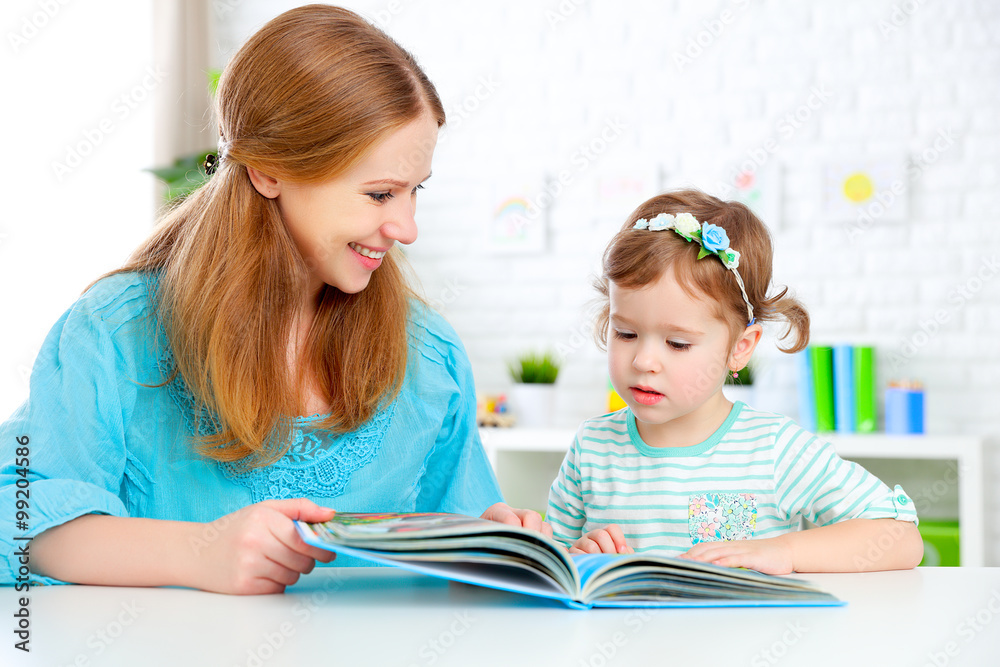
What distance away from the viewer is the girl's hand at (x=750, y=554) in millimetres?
866

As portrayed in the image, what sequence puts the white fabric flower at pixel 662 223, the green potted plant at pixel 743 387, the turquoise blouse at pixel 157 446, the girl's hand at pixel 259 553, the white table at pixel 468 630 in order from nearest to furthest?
the white table at pixel 468 630 < the girl's hand at pixel 259 553 < the turquoise blouse at pixel 157 446 < the white fabric flower at pixel 662 223 < the green potted plant at pixel 743 387

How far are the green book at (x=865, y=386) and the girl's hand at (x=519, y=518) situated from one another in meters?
2.26

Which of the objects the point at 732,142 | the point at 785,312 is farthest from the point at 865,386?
the point at 785,312

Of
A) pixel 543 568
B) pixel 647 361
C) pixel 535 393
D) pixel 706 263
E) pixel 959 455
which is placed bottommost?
pixel 959 455

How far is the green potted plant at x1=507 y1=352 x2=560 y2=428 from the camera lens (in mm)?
3291

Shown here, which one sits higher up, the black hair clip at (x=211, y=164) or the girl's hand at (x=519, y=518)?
the black hair clip at (x=211, y=164)

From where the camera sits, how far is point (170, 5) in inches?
133

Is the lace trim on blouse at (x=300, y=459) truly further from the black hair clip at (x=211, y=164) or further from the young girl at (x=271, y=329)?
the black hair clip at (x=211, y=164)

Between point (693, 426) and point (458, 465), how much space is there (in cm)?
36

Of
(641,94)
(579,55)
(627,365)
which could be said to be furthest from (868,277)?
(627,365)

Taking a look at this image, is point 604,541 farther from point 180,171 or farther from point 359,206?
point 180,171

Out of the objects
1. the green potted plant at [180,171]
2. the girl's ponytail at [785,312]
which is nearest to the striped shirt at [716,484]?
the girl's ponytail at [785,312]

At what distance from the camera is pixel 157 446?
111 centimetres

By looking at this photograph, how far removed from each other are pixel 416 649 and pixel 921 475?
2.88 meters
